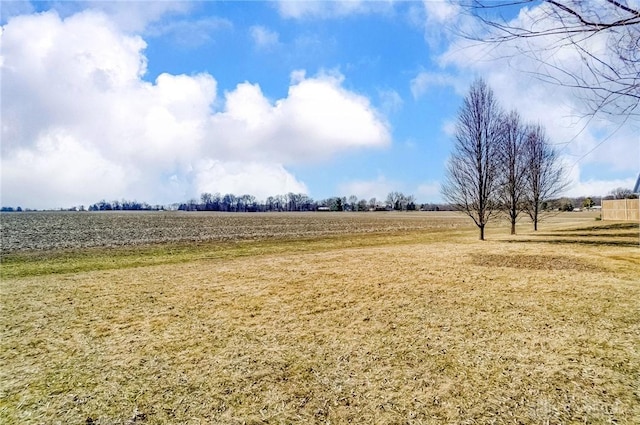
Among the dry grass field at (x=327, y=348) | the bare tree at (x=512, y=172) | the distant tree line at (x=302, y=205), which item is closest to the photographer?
the dry grass field at (x=327, y=348)

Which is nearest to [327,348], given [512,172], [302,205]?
[512,172]

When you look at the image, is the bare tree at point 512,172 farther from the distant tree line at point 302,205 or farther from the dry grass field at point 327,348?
the distant tree line at point 302,205

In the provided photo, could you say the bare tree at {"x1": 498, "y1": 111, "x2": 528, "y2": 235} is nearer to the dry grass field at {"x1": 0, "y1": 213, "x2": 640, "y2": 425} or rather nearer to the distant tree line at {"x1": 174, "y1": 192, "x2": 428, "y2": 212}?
the dry grass field at {"x1": 0, "y1": 213, "x2": 640, "y2": 425}

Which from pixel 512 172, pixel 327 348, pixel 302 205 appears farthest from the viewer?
pixel 302 205

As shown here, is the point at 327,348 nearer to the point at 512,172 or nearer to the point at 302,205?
the point at 512,172

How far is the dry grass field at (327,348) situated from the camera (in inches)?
161

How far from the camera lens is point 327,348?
18.7 ft

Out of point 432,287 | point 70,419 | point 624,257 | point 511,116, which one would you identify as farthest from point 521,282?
point 511,116

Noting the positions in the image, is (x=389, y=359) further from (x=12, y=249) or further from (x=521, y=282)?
(x=12, y=249)

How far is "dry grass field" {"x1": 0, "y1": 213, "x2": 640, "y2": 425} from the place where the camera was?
408 centimetres

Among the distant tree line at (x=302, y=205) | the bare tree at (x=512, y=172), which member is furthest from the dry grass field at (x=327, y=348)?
the distant tree line at (x=302, y=205)

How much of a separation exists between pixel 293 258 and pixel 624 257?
13.4 meters

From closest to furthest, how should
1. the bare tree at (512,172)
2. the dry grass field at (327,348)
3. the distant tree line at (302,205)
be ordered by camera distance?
1. the dry grass field at (327,348)
2. the bare tree at (512,172)
3. the distant tree line at (302,205)

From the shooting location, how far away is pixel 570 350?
5.41 m
